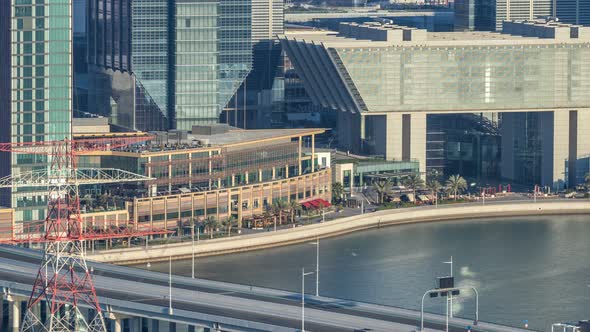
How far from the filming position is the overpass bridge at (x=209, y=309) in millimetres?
167375

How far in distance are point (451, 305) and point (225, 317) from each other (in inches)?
675

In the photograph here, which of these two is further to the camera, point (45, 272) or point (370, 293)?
point (370, 293)

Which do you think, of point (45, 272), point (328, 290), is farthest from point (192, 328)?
point (328, 290)

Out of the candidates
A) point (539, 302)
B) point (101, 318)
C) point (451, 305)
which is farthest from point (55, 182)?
point (539, 302)

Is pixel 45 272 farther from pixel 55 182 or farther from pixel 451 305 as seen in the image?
pixel 451 305

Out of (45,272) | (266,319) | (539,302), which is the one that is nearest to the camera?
(266,319)

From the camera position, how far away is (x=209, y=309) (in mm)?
172750

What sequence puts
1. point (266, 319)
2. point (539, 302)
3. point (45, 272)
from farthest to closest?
point (539, 302) → point (45, 272) → point (266, 319)

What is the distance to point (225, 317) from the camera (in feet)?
554

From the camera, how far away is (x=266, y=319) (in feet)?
554

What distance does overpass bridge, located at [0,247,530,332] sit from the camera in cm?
16738

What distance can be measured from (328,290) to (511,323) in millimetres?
19720

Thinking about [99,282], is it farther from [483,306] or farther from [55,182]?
[483,306]

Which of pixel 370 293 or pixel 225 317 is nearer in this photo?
pixel 225 317
